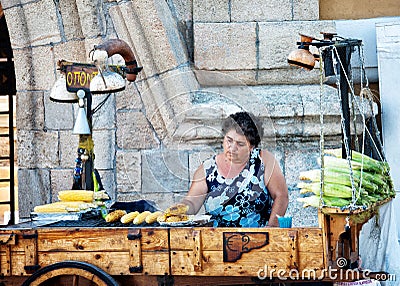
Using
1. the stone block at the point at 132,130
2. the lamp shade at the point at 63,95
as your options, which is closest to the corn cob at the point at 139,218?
the lamp shade at the point at 63,95

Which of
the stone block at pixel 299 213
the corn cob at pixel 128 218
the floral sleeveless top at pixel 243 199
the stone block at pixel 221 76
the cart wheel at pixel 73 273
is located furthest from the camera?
the stone block at pixel 299 213

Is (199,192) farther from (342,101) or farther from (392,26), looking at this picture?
(392,26)

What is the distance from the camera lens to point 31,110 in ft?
19.9

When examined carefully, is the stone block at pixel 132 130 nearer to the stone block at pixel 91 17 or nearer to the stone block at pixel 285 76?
the stone block at pixel 91 17

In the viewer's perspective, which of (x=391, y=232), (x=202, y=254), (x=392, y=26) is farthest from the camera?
(x=392, y=26)

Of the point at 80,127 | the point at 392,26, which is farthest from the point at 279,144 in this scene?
the point at 80,127

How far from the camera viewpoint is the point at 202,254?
12.6 ft

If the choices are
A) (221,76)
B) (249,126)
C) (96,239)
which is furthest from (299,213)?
(96,239)

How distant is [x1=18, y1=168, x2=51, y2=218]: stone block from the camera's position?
6.00m

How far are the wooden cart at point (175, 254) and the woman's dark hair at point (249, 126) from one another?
78cm

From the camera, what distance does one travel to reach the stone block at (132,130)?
5.73 m

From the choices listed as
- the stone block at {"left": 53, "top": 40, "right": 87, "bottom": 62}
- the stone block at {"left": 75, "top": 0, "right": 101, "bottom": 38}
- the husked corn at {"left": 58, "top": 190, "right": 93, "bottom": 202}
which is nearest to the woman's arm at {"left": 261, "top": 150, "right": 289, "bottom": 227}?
the husked corn at {"left": 58, "top": 190, "right": 93, "bottom": 202}

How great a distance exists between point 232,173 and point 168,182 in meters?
0.36

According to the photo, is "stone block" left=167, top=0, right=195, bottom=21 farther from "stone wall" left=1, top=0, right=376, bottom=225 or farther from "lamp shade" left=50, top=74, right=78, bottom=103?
"lamp shade" left=50, top=74, right=78, bottom=103
